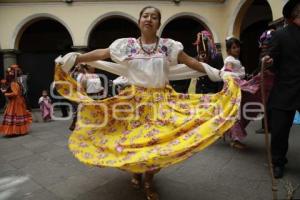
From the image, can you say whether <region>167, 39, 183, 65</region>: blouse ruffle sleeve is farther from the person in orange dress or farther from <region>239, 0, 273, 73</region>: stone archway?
<region>239, 0, 273, 73</region>: stone archway

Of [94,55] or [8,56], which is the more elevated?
[8,56]

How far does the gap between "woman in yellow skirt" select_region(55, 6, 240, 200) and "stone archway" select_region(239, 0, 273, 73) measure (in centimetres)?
1123

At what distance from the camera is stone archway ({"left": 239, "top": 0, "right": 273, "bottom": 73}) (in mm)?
13711

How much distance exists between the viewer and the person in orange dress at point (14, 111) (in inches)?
263

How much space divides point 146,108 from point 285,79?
146cm

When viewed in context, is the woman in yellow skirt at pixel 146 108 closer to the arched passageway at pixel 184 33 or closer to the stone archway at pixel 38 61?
the stone archway at pixel 38 61

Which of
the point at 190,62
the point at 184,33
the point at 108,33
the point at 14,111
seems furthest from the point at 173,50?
the point at 108,33

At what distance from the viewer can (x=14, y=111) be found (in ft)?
22.3

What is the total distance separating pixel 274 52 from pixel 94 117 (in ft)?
6.23

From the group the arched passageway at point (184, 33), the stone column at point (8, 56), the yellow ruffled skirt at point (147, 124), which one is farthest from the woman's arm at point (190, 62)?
the arched passageway at point (184, 33)

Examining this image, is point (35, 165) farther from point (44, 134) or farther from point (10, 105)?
point (10, 105)

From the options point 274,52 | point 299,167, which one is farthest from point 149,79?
point 299,167

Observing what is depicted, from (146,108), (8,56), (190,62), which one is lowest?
(146,108)

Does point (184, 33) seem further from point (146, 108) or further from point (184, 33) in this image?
point (146, 108)
